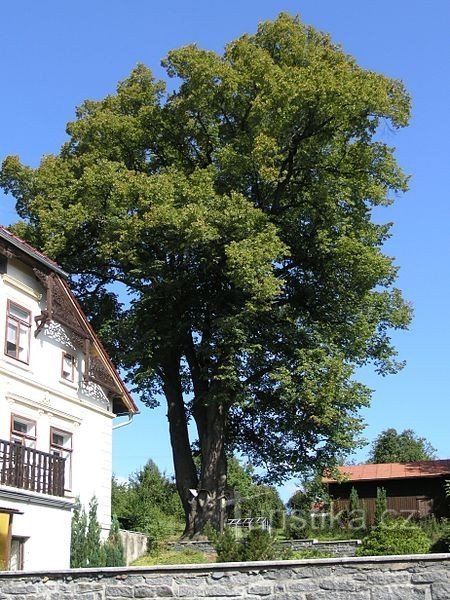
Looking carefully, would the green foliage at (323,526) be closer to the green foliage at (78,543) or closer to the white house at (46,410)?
the white house at (46,410)

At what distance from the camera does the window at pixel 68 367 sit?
23062 mm

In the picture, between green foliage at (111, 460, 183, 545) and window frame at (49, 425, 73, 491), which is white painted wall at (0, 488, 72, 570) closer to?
window frame at (49, 425, 73, 491)

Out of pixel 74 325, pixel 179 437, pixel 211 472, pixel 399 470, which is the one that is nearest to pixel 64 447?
pixel 74 325

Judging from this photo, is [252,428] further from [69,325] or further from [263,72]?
[263,72]

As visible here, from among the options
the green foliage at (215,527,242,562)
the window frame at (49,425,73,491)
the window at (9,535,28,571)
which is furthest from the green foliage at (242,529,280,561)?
the window frame at (49,425,73,491)

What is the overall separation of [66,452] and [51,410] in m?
1.52

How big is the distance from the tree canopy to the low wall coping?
584 inches

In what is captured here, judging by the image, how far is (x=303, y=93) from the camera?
25422 millimetres

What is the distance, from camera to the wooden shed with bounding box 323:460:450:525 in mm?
36125

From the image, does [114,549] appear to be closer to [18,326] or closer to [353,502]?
[18,326]

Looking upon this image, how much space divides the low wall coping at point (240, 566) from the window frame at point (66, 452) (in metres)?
12.0

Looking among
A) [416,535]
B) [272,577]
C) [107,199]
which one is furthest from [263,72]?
[272,577]

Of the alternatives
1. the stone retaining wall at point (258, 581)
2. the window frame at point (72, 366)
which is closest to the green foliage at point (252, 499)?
the window frame at point (72, 366)

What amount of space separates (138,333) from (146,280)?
1.94 meters
